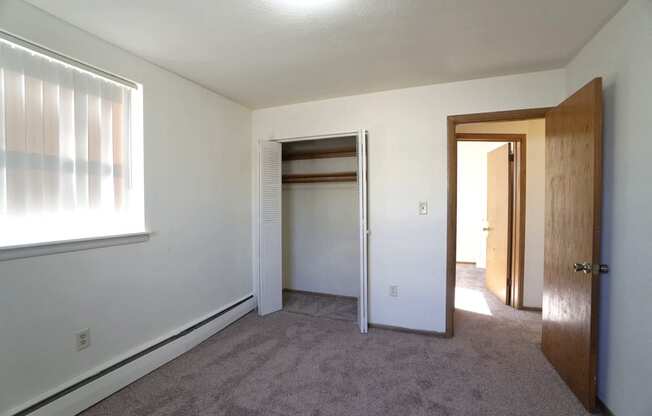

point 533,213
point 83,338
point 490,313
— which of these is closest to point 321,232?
point 490,313

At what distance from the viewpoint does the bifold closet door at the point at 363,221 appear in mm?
2758

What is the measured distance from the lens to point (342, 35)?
1857 mm

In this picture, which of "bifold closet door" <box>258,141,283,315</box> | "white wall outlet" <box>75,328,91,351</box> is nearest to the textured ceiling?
"bifold closet door" <box>258,141,283,315</box>

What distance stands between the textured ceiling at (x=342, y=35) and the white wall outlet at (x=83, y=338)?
6.21ft

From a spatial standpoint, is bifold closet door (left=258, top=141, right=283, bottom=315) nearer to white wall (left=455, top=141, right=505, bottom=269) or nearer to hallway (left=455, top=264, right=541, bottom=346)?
hallway (left=455, top=264, right=541, bottom=346)

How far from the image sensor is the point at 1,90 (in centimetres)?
149

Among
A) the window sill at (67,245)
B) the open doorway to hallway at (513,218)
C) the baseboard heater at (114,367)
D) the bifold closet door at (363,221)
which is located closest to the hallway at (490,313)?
the open doorway to hallway at (513,218)

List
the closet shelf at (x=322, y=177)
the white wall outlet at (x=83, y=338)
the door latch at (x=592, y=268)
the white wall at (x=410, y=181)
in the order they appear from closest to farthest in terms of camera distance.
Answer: the door latch at (x=592, y=268)
the white wall outlet at (x=83, y=338)
the white wall at (x=410, y=181)
the closet shelf at (x=322, y=177)

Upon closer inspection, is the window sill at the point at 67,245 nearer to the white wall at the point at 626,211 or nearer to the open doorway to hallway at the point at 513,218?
the white wall at the point at 626,211

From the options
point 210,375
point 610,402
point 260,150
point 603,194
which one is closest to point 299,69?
point 260,150

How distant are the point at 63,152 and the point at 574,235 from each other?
3.26 metres

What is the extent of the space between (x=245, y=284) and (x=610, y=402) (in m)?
3.07

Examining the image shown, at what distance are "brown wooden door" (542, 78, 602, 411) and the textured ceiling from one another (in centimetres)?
44

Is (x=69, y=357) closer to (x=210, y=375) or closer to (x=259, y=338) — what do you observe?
(x=210, y=375)
